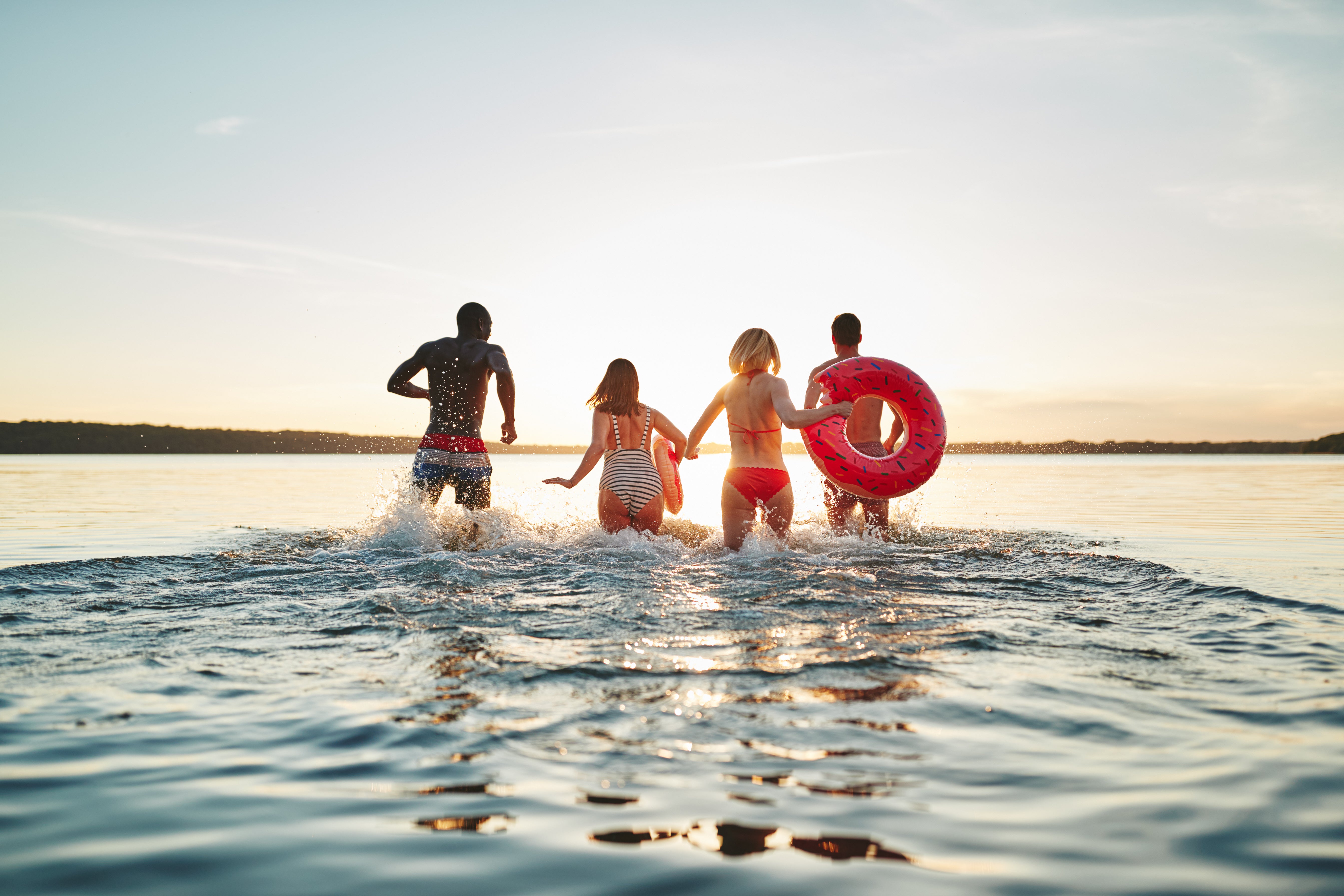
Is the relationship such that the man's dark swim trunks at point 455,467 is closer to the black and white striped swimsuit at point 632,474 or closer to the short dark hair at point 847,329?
the black and white striped swimsuit at point 632,474

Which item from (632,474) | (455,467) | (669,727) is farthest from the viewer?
(632,474)

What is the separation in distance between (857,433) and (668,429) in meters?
2.02

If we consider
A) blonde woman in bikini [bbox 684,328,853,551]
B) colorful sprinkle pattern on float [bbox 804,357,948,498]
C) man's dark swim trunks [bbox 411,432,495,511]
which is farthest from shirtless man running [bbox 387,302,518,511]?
colorful sprinkle pattern on float [bbox 804,357,948,498]

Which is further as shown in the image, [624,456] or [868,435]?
[868,435]

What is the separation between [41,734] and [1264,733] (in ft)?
14.8

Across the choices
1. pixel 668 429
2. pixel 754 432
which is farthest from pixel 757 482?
pixel 668 429

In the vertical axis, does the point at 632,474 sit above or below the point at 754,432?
below

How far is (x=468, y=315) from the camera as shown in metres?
8.06

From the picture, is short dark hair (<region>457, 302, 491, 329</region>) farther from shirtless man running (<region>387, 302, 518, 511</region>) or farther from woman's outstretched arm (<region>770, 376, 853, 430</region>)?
woman's outstretched arm (<region>770, 376, 853, 430</region>)

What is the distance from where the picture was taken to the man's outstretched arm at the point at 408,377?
7.96 m

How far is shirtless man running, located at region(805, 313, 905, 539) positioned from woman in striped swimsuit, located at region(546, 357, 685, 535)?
179cm

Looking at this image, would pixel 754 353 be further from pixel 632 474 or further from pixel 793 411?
pixel 632 474

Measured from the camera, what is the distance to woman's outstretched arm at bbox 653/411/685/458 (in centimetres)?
815

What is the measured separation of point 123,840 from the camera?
2.18m
